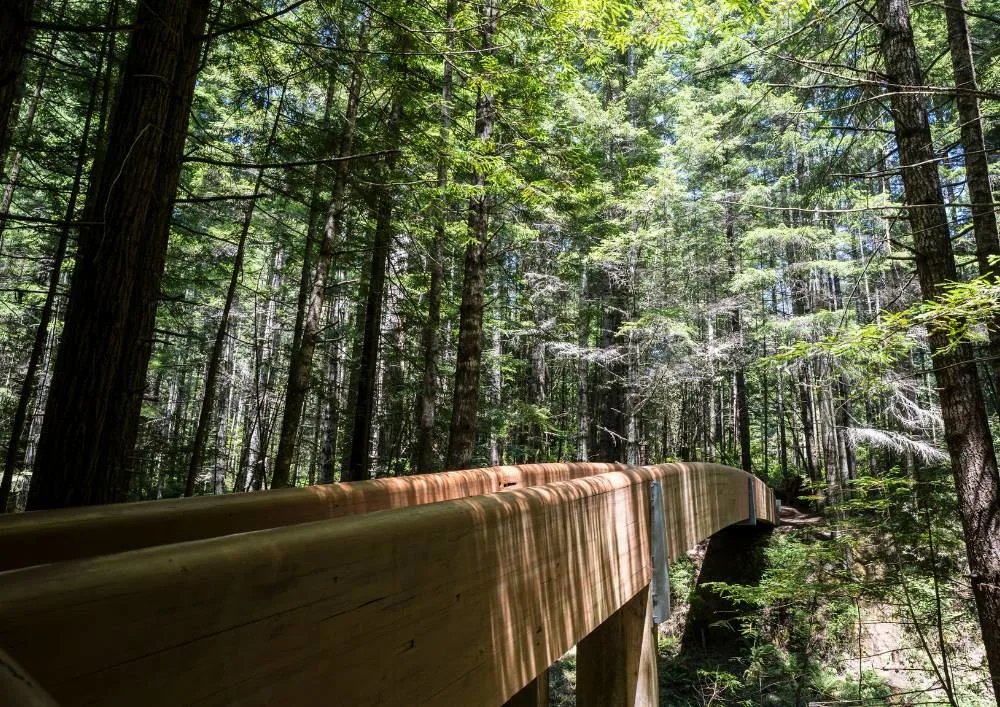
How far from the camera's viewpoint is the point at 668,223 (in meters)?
14.5

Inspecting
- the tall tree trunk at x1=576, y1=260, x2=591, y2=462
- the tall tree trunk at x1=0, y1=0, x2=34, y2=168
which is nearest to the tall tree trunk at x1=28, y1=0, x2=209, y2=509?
the tall tree trunk at x1=0, y1=0, x2=34, y2=168

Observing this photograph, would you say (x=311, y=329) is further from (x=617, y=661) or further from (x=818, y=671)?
(x=818, y=671)

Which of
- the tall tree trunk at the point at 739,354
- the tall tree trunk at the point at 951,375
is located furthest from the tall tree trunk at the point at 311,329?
the tall tree trunk at the point at 739,354

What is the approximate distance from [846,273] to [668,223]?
5.27m

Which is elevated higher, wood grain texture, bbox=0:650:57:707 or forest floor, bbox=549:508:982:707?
wood grain texture, bbox=0:650:57:707

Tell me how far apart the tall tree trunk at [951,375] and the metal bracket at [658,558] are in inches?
125

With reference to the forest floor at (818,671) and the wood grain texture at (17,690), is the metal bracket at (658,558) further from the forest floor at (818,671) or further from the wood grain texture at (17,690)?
the forest floor at (818,671)

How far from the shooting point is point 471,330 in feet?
27.6

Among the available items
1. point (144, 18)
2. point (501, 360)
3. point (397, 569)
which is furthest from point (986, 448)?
point (501, 360)

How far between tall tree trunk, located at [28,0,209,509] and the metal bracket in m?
3.01

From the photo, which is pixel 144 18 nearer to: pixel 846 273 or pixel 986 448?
pixel 986 448

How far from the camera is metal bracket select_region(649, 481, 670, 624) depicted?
9.91 feet

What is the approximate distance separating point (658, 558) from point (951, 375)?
4029mm

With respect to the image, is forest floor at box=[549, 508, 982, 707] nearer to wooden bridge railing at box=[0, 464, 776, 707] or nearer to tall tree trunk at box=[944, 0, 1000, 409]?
tall tree trunk at box=[944, 0, 1000, 409]
